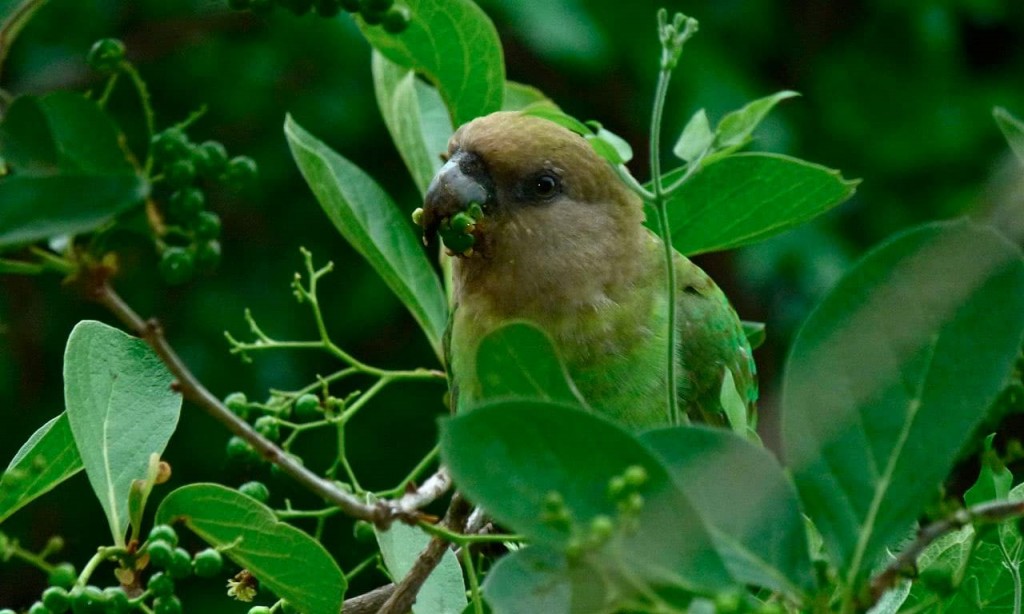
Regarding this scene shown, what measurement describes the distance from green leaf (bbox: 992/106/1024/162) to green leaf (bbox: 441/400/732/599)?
1.02 ft

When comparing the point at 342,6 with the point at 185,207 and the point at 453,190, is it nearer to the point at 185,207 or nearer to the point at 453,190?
the point at 185,207

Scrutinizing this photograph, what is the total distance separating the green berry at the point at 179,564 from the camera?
784 mm

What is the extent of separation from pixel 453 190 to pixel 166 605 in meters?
0.56

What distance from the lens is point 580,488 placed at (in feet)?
1.92

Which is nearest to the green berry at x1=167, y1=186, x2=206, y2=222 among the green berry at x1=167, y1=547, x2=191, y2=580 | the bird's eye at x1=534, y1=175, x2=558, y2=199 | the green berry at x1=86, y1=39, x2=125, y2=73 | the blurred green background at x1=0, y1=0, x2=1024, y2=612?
the green berry at x1=86, y1=39, x2=125, y2=73

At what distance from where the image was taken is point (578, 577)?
0.59 m

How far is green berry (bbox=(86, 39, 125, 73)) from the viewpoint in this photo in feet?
2.71

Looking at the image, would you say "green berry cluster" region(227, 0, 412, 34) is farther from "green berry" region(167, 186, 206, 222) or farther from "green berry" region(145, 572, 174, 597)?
"green berry" region(145, 572, 174, 597)

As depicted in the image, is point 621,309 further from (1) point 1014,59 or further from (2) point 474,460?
(1) point 1014,59

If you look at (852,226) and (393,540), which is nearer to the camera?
(393,540)

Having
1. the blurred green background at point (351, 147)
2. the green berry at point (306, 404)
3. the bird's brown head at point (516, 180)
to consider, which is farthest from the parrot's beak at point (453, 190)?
the blurred green background at point (351, 147)

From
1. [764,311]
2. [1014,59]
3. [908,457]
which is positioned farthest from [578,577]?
[1014,59]

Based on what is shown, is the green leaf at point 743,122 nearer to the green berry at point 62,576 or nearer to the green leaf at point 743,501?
the green leaf at point 743,501

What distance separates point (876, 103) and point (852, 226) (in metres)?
0.37
